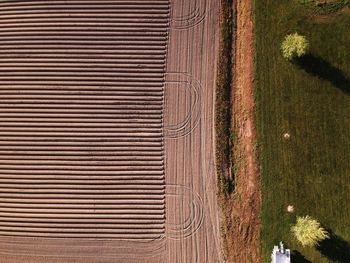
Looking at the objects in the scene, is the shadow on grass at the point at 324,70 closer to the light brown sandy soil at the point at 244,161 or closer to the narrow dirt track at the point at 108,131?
the light brown sandy soil at the point at 244,161

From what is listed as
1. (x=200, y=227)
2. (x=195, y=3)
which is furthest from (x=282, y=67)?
(x=200, y=227)

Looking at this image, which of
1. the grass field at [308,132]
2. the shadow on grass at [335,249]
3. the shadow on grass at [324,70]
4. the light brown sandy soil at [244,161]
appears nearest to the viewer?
the shadow on grass at [335,249]

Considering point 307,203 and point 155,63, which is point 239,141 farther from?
point 155,63

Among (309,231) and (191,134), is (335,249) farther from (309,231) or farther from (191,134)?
(191,134)

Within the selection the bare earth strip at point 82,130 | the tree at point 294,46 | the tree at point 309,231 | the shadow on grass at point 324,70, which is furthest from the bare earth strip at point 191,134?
the shadow on grass at point 324,70

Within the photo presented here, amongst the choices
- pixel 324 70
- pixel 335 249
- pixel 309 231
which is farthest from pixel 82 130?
pixel 335 249

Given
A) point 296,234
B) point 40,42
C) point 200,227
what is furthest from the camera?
point 40,42
